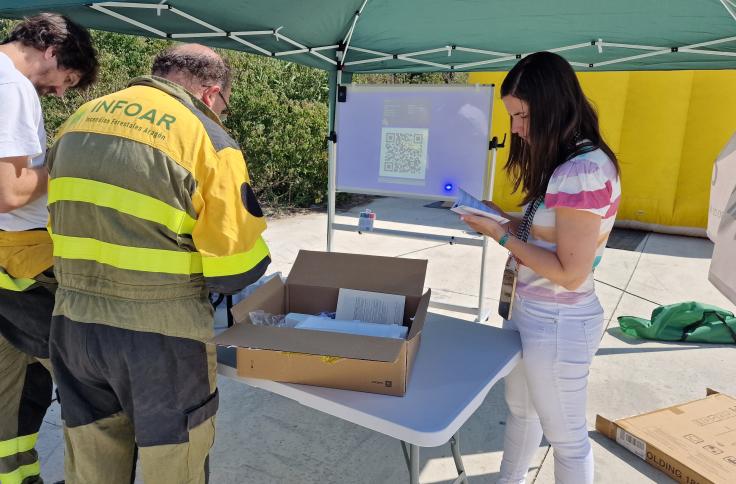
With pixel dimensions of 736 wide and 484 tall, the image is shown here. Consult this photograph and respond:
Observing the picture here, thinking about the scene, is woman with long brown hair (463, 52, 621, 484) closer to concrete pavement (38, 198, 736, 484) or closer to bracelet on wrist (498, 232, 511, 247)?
bracelet on wrist (498, 232, 511, 247)

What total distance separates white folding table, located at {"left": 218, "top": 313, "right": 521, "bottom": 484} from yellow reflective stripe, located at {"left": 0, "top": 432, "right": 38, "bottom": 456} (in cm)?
89

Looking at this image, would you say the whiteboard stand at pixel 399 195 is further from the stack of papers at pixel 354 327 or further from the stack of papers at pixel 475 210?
the stack of papers at pixel 354 327

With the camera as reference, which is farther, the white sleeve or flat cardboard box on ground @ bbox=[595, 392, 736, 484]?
flat cardboard box on ground @ bbox=[595, 392, 736, 484]

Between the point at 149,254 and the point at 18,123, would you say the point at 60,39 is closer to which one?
the point at 18,123

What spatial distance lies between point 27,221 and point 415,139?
7.86ft

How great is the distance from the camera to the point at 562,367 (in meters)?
1.50

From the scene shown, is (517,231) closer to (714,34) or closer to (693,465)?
(693,465)

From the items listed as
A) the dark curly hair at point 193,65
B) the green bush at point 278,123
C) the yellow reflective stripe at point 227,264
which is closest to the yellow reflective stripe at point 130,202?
the yellow reflective stripe at point 227,264

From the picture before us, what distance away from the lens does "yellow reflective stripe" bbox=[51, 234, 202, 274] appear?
1219mm

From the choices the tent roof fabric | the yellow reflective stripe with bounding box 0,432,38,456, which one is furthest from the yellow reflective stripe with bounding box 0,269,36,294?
the tent roof fabric

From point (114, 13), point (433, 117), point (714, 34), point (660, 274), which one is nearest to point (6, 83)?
point (114, 13)

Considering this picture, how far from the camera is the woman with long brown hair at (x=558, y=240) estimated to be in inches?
54.1

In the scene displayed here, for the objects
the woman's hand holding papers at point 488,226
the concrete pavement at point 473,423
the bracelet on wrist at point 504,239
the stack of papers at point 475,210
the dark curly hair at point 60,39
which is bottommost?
the concrete pavement at point 473,423

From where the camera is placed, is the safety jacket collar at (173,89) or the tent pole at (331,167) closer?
the safety jacket collar at (173,89)
